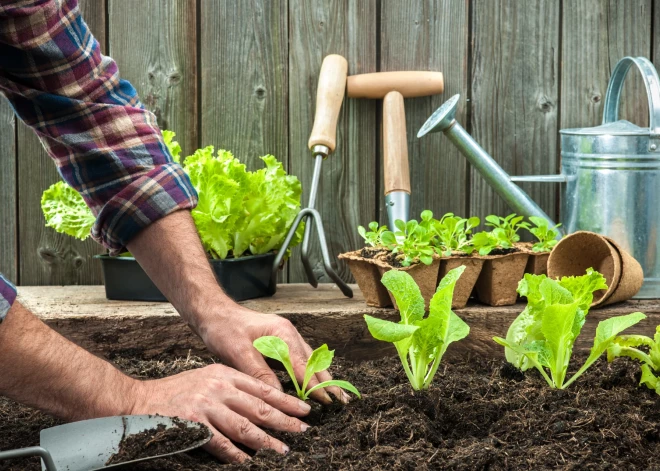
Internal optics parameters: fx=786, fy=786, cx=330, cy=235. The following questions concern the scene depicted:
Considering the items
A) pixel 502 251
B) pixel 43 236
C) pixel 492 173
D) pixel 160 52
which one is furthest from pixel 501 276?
pixel 43 236

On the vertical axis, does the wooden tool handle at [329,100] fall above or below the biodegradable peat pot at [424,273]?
above

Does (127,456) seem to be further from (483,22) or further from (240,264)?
(483,22)

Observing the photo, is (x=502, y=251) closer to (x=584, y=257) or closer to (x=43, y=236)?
(x=584, y=257)

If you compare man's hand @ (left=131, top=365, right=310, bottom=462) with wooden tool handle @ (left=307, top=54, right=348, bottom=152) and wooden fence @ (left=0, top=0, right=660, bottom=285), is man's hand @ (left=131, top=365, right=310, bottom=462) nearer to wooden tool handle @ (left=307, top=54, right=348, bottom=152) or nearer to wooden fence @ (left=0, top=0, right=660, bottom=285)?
wooden tool handle @ (left=307, top=54, right=348, bottom=152)

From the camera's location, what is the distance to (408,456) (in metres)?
0.92

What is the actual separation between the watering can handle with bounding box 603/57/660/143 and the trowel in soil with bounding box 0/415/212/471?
1.25 meters

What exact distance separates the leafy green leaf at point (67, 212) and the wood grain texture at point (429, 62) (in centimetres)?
78

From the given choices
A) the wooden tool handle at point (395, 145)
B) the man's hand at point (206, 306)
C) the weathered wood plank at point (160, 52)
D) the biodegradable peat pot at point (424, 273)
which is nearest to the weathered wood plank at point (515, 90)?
the wooden tool handle at point (395, 145)

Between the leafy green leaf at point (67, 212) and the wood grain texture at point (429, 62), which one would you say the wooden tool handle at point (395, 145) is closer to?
the wood grain texture at point (429, 62)

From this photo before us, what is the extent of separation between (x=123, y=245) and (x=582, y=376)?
0.79 m

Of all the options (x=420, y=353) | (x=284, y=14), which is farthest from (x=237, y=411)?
(x=284, y=14)

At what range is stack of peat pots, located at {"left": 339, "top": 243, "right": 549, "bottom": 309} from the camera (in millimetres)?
1599

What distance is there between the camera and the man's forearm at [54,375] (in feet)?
3.11

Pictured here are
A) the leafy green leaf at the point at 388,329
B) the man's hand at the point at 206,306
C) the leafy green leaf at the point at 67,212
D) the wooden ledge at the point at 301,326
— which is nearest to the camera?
the leafy green leaf at the point at 388,329
